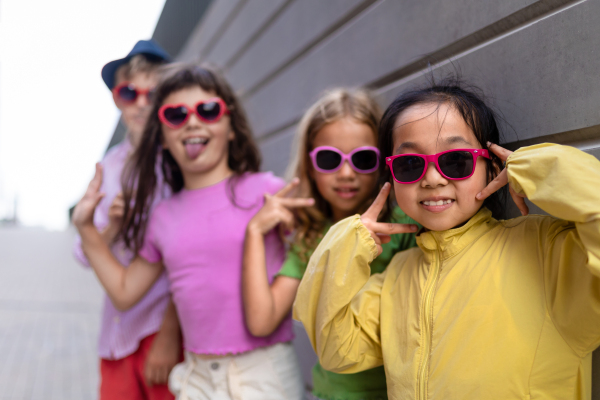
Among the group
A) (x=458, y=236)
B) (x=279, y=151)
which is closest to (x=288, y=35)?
(x=279, y=151)

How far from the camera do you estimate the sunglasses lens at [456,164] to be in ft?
4.41

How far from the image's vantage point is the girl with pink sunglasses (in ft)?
6.23

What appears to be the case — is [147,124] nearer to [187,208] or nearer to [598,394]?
[187,208]

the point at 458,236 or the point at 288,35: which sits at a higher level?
the point at 288,35

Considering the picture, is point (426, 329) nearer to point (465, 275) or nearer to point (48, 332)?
point (465, 275)

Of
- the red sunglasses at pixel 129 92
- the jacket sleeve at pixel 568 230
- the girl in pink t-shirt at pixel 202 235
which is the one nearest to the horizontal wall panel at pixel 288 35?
the red sunglasses at pixel 129 92

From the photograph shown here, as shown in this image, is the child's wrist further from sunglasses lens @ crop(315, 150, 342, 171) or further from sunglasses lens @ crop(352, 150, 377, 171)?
sunglasses lens @ crop(352, 150, 377, 171)

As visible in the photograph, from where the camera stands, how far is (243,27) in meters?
4.75

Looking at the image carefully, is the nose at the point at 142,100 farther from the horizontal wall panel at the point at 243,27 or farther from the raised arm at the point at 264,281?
the horizontal wall panel at the point at 243,27

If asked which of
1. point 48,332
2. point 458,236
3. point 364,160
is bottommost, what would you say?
point 48,332

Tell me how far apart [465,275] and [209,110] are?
→ 1465 millimetres

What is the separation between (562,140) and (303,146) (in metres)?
1.08

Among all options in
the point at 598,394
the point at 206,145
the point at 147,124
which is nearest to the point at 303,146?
the point at 206,145

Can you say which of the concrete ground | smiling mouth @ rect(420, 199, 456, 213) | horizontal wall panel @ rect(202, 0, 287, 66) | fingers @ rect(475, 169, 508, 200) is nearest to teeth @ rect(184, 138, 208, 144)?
smiling mouth @ rect(420, 199, 456, 213)
